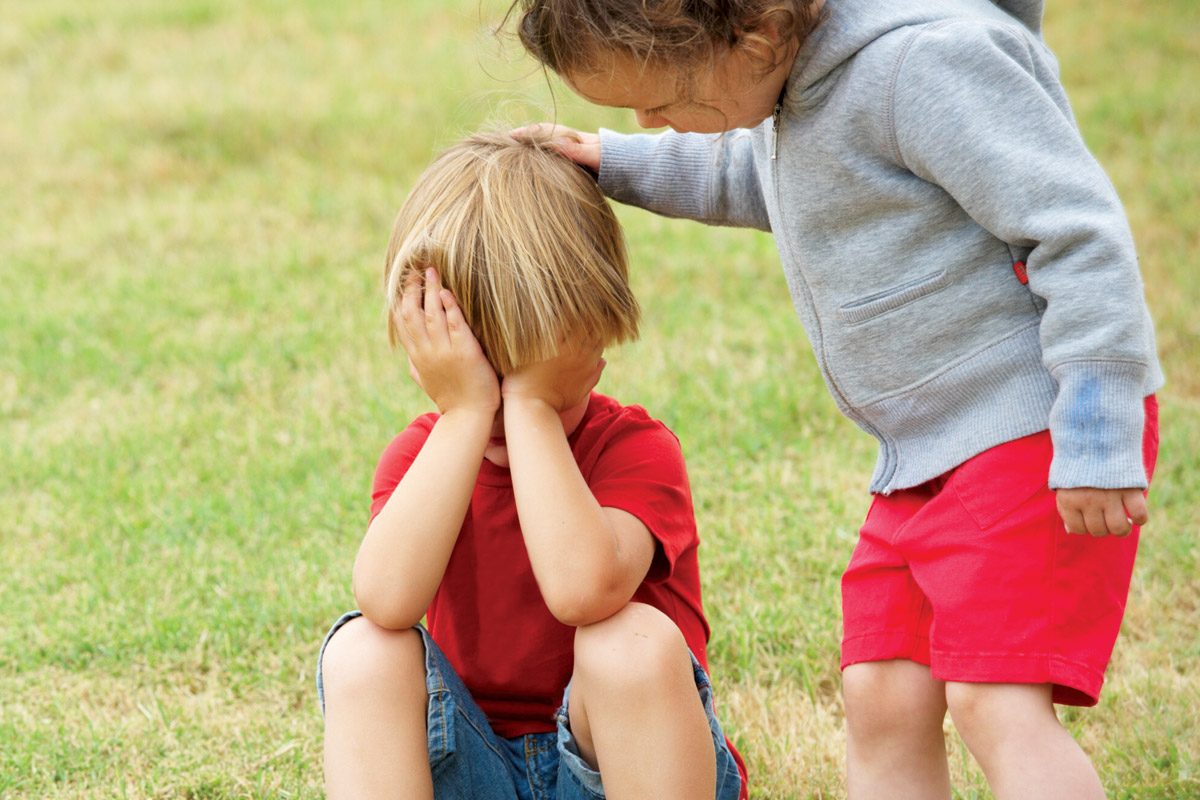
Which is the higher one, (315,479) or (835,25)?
(835,25)

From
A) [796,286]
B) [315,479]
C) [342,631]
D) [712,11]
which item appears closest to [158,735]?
[342,631]

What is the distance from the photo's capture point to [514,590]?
2.04 meters

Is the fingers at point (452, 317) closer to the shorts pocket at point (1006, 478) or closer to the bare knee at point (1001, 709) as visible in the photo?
the shorts pocket at point (1006, 478)

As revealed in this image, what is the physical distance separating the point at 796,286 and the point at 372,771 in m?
0.90

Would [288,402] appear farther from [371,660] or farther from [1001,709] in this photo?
[1001,709]

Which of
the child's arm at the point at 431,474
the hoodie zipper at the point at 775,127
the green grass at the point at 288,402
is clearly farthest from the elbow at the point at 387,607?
the hoodie zipper at the point at 775,127

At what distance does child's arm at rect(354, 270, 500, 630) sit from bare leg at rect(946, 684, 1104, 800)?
0.72 meters

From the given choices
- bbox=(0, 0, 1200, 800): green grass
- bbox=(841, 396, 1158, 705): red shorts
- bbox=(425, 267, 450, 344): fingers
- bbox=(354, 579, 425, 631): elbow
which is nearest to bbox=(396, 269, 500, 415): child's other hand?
bbox=(425, 267, 450, 344): fingers

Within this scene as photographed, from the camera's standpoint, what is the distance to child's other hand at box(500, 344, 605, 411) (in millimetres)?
1949

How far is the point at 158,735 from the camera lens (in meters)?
2.57

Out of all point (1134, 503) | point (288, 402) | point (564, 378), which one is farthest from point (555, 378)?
point (288, 402)

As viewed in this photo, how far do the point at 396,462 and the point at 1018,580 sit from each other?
91cm

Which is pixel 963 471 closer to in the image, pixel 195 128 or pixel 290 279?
pixel 290 279

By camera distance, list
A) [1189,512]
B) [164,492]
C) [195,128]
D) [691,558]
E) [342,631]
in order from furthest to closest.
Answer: [195,128]
[164,492]
[1189,512]
[691,558]
[342,631]
